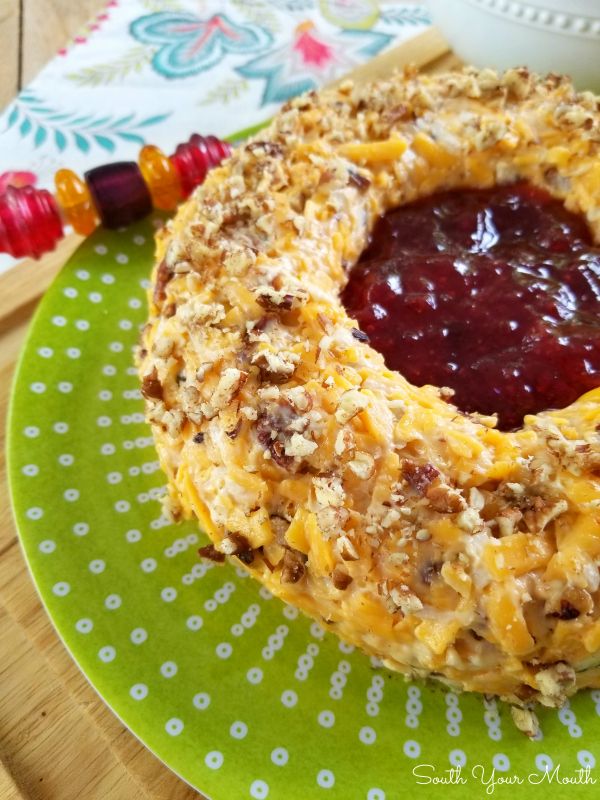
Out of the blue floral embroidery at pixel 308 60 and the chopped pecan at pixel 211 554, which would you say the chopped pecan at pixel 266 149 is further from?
the blue floral embroidery at pixel 308 60

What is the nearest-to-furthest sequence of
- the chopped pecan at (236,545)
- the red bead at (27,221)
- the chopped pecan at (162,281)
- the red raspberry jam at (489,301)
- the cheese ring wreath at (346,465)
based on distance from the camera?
the cheese ring wreath at (346,465) → the chopped pecan at (236,545) → the red raspberry jam at (489,301) → the chopped pecan at (162,281) → the red bead at (27,221)

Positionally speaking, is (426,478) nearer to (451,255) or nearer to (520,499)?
(520,499)

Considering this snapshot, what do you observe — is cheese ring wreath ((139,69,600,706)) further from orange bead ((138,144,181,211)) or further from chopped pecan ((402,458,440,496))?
orange bead ((138,144,181,211))

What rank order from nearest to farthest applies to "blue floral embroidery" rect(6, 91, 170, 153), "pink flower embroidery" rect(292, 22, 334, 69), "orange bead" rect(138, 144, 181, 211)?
"orange bead" rect(138, 144, 181, 211) < "blue floral embroidery" rect(6, 91, 170, 153) < "pink flower embroidery" rect(292, 22, 334, 69)

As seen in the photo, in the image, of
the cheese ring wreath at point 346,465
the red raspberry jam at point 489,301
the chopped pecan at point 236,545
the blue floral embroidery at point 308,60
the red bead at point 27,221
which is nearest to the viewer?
the cheese ring wreath at point 346,465

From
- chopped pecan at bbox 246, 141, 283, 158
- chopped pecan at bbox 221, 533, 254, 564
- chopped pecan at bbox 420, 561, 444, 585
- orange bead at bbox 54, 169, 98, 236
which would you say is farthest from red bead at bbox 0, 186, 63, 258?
chopped pecan at bbox 420, 561, 444, 585

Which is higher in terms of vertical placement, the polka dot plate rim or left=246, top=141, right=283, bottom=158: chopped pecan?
left=246, top=141, right=283, bottom=158: chopped pecan

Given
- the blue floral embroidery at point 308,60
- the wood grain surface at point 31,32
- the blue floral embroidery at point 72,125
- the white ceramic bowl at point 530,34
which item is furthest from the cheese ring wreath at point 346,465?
the wood grain surface at point 31,32
